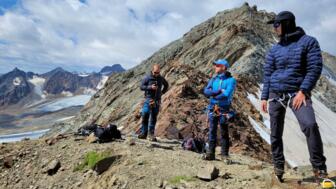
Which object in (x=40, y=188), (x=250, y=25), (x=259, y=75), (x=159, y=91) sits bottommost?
(x=40, y=188)

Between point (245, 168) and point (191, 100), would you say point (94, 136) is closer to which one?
point (245, 168)

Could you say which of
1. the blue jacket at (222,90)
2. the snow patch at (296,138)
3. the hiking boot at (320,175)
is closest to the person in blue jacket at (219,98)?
the blue jacket at (222,90)

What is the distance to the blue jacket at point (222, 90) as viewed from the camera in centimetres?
1042

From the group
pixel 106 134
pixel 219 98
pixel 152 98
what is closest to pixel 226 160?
pixel 219 98

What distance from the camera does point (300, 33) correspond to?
23.1ft

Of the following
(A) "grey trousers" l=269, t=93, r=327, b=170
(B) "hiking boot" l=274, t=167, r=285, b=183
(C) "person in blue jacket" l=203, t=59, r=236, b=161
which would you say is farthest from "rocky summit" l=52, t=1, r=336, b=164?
(A) "grey trousers" l=269, t=93, r=327, b=170

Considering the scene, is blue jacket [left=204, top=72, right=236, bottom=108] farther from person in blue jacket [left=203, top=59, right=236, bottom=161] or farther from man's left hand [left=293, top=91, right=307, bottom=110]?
man's left hand [left=293, top=91, right=307, bottom=110]

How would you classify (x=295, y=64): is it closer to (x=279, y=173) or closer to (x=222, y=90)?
(x=279, y=173)

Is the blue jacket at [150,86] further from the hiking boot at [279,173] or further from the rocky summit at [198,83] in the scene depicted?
the hiking boot at [279,173]

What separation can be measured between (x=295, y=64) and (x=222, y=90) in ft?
Answer: 11.8

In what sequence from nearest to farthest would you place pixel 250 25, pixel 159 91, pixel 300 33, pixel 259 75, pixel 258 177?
pixel 300 33, pixel 258 177, pixel 159 91, pixel 259 75, pixel 250 25

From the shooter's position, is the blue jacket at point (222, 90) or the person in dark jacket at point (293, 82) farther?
the blue jacket at point (222, 90)

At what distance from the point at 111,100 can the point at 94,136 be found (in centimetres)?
2389

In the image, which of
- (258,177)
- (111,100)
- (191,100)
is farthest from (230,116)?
(111,100)
